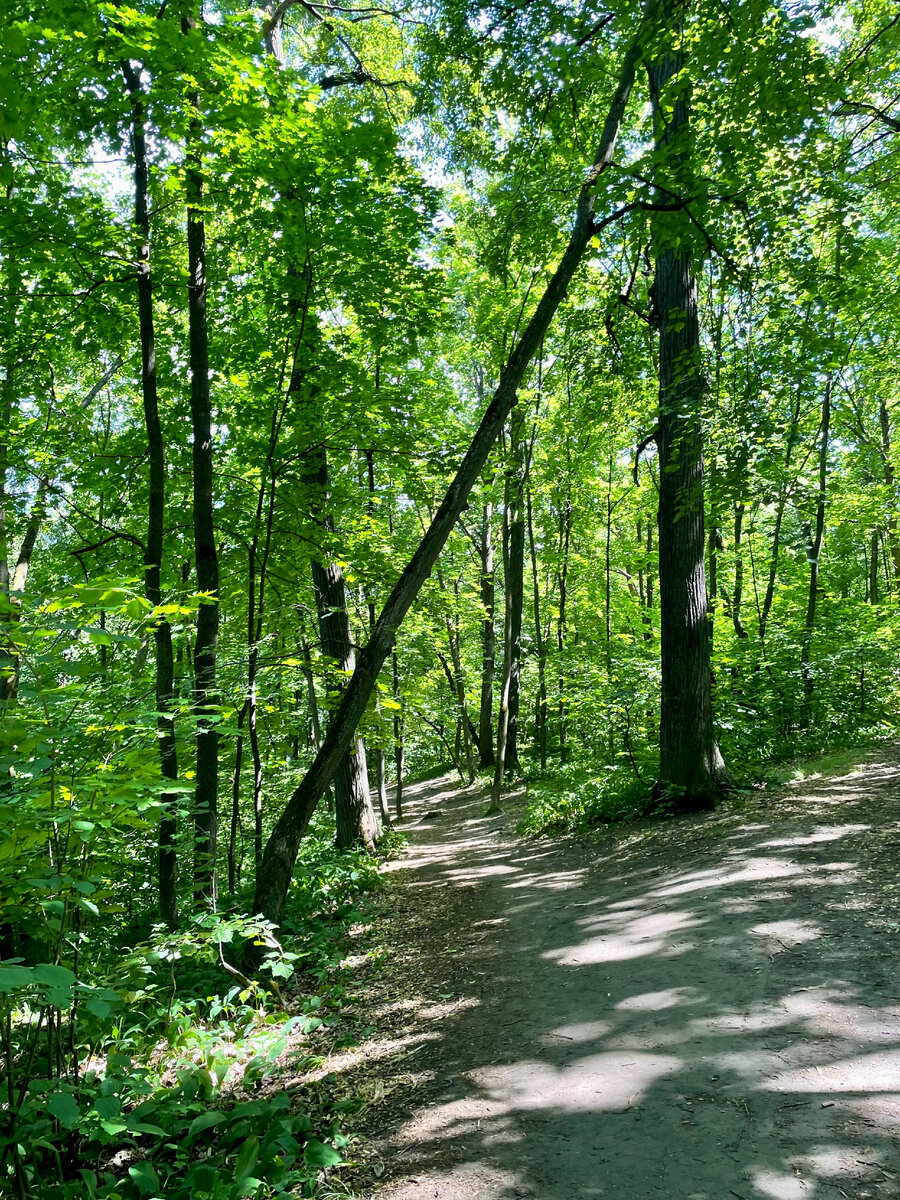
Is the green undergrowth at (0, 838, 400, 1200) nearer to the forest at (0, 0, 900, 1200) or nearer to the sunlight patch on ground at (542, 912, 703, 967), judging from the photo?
the forest at (0, 0, 900, 1200)

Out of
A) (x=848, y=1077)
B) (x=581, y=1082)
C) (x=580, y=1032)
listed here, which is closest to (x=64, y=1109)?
(x=581, y=1082)

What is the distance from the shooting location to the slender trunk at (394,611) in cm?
506

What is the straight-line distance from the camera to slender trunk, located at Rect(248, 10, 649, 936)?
16.6 feet

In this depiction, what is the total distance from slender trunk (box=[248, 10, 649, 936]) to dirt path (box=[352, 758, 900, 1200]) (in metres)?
1.33

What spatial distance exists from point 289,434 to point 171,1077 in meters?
5.77

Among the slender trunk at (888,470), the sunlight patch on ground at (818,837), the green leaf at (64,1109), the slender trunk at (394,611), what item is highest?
the slender trunk at (888,470)

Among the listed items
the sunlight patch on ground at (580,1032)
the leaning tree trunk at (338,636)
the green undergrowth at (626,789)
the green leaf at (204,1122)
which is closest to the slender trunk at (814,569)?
the green undergrowth at (626,789)

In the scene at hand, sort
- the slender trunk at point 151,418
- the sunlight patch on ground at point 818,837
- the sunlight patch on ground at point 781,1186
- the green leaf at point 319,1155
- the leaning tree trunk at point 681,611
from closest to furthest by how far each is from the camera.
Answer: the sunlight patch on ground at point 781,1186
the green leaf at point 319,1155
the sunlight patch on ground at point 818,837
the slender trunk at point 151,418
the leaning tree trunk at point 681,611

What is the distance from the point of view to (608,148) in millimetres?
5953

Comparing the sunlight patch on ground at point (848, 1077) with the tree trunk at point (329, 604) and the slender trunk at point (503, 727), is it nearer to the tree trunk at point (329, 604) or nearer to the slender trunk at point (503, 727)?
the tree trunk at point (329, 604)

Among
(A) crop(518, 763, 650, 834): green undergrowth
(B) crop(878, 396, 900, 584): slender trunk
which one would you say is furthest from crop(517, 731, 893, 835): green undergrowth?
(B) crop(878, 396, 900, 584): slender trunk

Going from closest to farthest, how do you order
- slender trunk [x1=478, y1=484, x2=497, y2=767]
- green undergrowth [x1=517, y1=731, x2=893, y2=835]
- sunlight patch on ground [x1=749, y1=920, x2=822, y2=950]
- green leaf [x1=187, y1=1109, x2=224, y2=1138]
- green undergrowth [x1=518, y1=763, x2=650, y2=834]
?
green leaf [x1=187, y1=1109, x2=224, y2=1138] < sunlight patch on ground [x1=749, y1=920, x2=822, y2=950] < green undergrowth [x1=517, y1=731, x2=893, y2=835] < green undergrowth [x1=518, y1=763, x2=650, y2=834] < slender trunk [x1=478, y1=484, x2=497, y2=767]

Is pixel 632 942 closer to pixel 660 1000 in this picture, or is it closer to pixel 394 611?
pixel 660 1000

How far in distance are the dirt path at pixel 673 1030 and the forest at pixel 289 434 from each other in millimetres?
755
